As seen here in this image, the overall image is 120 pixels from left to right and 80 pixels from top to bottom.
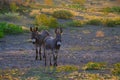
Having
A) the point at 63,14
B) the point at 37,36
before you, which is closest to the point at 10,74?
the point at 37,36

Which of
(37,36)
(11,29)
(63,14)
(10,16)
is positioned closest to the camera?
(37,36)

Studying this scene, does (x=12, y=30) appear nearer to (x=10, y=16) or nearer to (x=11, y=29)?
(x=11, y=29)

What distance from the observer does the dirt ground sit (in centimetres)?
2055

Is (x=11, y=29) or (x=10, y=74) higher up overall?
(x=10, y=74)

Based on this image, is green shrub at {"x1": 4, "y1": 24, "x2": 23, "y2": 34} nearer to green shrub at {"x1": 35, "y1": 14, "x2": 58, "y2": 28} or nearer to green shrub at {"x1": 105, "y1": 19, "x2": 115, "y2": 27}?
green shrub at {"x1": 35, "y1": 14, "x2": 58, "y2": 28}

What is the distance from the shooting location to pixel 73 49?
2550 centimetres

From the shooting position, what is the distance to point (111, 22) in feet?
126

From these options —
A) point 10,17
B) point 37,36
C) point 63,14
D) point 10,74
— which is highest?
point 37,36

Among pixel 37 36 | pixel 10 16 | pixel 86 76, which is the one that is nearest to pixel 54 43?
pixel 37 36

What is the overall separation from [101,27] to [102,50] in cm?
1250

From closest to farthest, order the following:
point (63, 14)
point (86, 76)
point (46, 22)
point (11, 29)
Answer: point (86, 76) < point (11, 29) < point (46, 22) < point (63, 14)

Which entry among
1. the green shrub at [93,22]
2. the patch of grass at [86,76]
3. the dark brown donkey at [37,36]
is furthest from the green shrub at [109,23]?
the patch of grass at [86,76]

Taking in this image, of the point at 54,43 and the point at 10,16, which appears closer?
the point at 54,43

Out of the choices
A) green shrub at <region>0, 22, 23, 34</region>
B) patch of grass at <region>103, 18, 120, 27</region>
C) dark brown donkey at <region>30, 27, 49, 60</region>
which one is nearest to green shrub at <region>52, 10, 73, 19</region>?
patch of grass at <region>103, 18, 120, 27</region>
